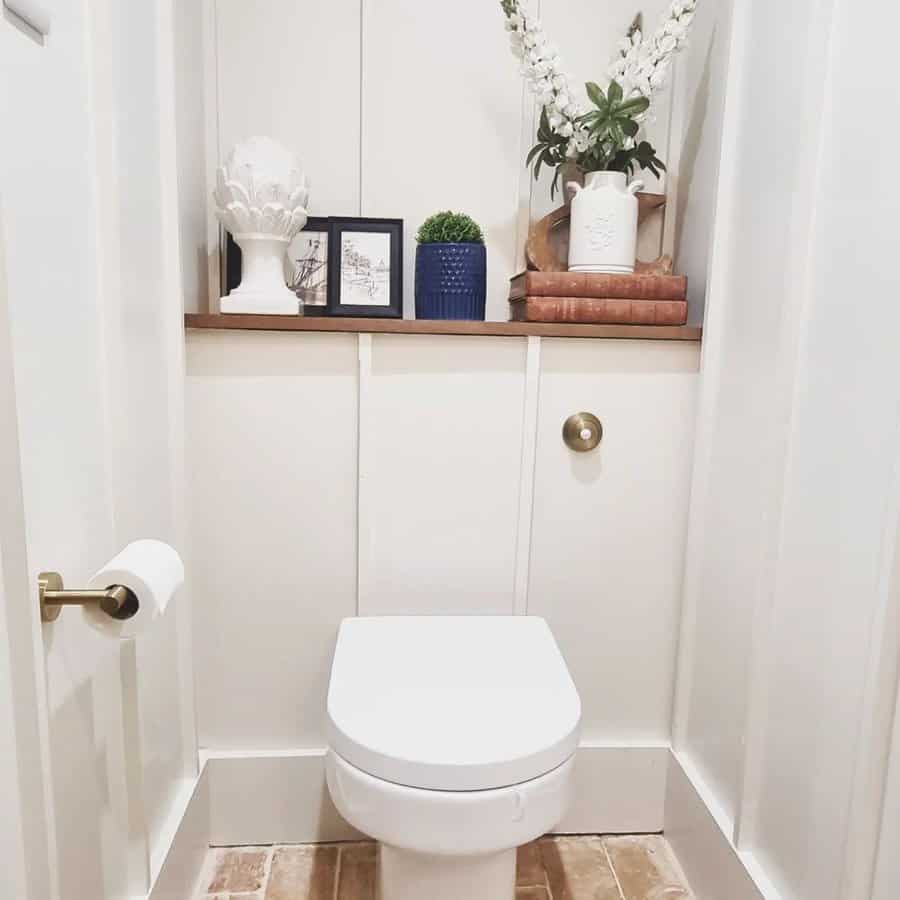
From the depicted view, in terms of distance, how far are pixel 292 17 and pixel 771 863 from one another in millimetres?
1698

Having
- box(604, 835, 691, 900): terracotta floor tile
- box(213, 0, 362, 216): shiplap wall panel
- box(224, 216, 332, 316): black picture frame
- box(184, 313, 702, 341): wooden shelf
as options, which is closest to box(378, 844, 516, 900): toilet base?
box(604, 835, 691, 900): terracotta floor tile

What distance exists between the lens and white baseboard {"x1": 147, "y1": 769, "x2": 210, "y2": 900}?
1235 millimetres

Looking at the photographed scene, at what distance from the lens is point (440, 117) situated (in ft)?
5.01

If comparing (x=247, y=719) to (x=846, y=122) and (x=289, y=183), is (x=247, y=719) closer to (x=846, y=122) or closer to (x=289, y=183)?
(x=289, y=183)

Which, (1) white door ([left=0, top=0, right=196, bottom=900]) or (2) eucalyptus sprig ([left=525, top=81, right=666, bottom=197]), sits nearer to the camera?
(1) white door ([left=0, top=0, right=196, bottom=900])

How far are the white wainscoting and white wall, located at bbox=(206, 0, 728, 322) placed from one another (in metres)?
0.26

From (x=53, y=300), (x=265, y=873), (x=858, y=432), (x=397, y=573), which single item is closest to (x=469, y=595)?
(x=397, y=573)

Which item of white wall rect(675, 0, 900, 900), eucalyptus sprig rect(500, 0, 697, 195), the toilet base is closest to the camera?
white wall rect(675, 0, 900, 900)

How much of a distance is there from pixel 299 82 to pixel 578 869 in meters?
1.62

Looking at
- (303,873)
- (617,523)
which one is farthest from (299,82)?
(303,873)

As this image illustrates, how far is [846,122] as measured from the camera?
1.03 m

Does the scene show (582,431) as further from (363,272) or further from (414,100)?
(414,100)

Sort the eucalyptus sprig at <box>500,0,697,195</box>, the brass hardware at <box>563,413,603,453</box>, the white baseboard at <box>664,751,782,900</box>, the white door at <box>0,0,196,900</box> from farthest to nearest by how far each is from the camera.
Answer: the brass hardware at <box>563,413,603,453</box>
the eucalyptus sprig at <box>500,0,697,195</box>
the white baseboard at <box>664,751,782,900</box>
the white door at <box>0,0,196,900</box>

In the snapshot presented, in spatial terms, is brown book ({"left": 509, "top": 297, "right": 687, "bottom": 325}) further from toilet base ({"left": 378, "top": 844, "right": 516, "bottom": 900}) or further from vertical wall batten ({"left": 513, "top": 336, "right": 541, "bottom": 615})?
toilet base ({"left": 378, "top": 844, "right": 516, "bottom": 900})
